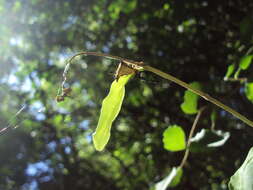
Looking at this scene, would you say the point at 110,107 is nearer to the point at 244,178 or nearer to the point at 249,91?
the point at 244,178

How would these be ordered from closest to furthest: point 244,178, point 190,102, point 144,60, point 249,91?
point 244,178 < point 249,91 < point 190,102 < point 144,60

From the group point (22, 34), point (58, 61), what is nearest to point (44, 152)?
point (58, 61)

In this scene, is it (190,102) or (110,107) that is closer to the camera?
(110,107)

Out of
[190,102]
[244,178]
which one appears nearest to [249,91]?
[190,102]

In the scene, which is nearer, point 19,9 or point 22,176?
point 19,9

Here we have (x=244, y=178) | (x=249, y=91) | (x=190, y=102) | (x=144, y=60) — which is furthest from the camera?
(x=144, y=60)

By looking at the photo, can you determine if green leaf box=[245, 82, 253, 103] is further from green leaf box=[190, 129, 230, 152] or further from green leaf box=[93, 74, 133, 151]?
green leaf box=[93, 74, 133, 151]

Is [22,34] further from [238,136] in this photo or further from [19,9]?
[238,136]

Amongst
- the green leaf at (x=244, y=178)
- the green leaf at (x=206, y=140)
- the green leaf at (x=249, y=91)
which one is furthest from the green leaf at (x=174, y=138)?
the green leaf at (x=244, y=178)
